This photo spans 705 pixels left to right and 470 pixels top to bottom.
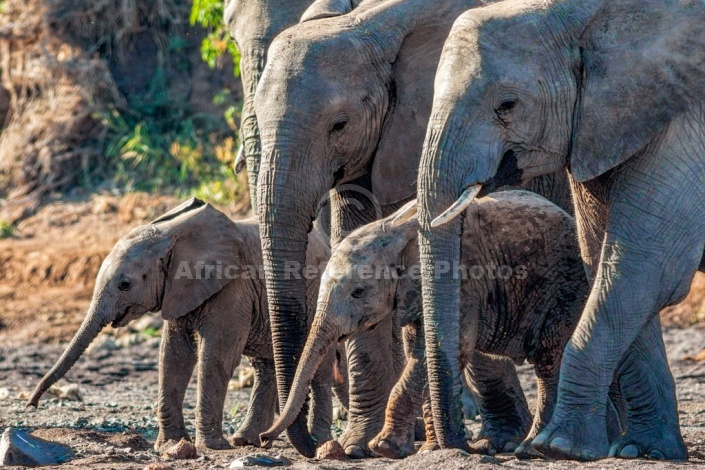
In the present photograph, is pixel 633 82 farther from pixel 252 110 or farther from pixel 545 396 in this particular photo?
pixel 252 110

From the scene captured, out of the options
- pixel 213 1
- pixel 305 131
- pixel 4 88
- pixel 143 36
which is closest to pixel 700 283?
pixel 213 1

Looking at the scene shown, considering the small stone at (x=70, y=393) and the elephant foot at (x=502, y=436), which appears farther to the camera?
the small stone at (x=70, y=393)

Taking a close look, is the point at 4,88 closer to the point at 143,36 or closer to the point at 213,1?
the point at 143,36

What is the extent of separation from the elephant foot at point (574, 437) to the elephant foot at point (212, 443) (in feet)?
8.17

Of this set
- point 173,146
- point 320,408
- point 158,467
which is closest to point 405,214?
point 158,467

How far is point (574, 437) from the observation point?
7.05 meters

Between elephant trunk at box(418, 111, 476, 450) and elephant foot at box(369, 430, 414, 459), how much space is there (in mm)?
686

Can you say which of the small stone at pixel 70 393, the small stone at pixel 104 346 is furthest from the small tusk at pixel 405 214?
the small stone at pixel 104 346

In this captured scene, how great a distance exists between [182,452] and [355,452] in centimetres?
90

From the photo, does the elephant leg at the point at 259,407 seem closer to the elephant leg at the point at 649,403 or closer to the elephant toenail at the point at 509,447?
the elephant toenail at the point at 509,447

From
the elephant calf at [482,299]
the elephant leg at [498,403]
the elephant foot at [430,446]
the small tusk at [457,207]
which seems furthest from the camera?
the elephant leg at [498,403]

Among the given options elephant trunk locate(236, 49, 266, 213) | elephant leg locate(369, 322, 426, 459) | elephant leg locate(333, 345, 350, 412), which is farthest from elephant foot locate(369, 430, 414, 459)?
elephant trunk locate(236, 49, 266, 213)

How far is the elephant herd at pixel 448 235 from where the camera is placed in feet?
23.1

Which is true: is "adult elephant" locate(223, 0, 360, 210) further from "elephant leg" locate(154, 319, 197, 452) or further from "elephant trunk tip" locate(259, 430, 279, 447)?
"elephant trunk tip" locate(259, 430, 279, 447)
